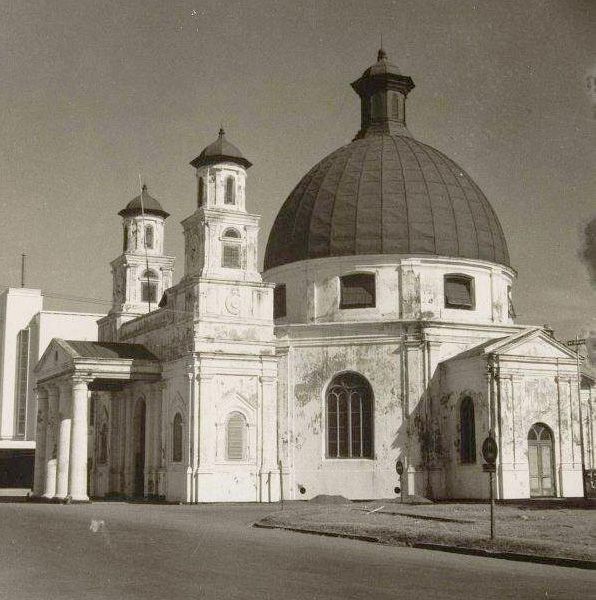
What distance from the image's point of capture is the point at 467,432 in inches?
1523

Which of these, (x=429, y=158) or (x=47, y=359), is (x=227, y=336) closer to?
(x=47, y=359)

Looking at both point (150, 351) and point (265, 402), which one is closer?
point (265, 402)

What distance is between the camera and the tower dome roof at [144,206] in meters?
49.6

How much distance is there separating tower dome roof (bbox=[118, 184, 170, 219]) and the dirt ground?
920 inches

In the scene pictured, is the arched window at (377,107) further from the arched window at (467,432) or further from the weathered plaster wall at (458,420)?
the arched window at (467,432)

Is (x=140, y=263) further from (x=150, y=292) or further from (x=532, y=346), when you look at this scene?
(x=532, y=346)

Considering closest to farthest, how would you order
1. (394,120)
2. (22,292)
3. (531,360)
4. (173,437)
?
(531,360) → (173,437) → (394,120) → (22,292)

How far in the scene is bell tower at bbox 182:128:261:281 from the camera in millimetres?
39469

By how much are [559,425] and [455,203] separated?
1141 cm

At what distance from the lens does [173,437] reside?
39781 mm

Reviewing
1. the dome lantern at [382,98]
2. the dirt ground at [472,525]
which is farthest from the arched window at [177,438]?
the dome lantern at [382,98]

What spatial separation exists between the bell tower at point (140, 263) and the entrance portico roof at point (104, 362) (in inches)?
259

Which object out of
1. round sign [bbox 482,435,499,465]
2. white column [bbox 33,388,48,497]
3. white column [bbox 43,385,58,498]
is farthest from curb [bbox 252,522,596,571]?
white column [bbox 33,388,48,497]

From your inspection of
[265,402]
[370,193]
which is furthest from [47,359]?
[370,193]
